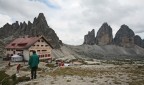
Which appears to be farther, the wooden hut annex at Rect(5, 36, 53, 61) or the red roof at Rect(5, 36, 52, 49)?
the red roof at Rect(5, 36, 52, 49)

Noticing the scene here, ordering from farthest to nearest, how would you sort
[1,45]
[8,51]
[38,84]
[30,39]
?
[1,45]
[8,51]
[30,39]
[38,84]

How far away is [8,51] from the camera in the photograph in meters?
93.2

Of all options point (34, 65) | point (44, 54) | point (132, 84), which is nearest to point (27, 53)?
point (44, 54)

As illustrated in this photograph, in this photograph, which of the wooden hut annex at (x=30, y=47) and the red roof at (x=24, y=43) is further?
the red roof at (x=24, y=43)

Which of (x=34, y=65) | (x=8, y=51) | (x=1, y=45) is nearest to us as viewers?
(x=34, y=65)

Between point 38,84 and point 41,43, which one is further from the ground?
point 41,43

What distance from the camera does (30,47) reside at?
8144 centimetres

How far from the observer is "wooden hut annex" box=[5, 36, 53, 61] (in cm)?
8175

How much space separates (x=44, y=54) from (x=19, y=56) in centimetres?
1159

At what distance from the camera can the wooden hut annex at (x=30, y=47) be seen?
81750 millimetres

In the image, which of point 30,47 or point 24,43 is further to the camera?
point 24,43

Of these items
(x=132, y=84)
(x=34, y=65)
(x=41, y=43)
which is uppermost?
(x=41, y=43)

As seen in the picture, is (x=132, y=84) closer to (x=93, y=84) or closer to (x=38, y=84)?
(x=93, y=84)

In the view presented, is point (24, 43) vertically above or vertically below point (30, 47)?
Result: above
